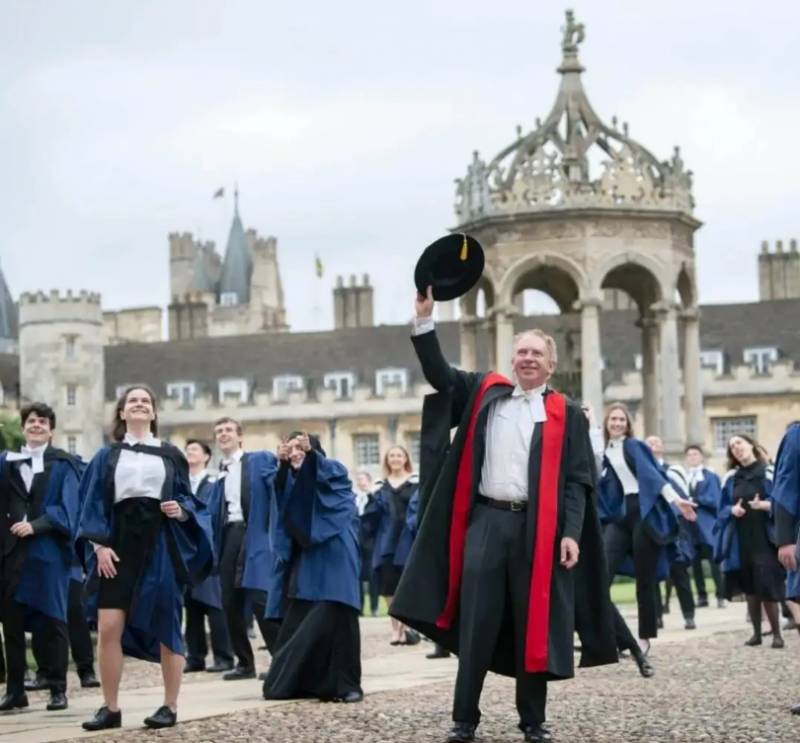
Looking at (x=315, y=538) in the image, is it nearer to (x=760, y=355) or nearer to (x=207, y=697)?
(x=207, y=697)

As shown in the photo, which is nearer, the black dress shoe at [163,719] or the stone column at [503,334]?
the black dress shoe at [163,719]

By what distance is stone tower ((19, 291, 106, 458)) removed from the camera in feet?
265

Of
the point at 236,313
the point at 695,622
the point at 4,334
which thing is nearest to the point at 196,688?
the point at 695,622

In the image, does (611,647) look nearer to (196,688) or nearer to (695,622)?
(196,688)

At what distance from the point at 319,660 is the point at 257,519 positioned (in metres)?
3.19

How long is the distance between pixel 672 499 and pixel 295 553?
13.9 ft

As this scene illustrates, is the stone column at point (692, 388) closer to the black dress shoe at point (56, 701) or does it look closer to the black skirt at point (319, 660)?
the black skirt at point (319, 660)

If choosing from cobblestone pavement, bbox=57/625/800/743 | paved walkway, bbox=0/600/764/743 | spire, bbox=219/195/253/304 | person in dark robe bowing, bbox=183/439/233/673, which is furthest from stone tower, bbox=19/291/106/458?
cobblestone pavement, bbox=57/625/800/743

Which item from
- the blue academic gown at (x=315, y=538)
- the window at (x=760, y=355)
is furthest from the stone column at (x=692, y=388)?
the window at (x=760, y=355)

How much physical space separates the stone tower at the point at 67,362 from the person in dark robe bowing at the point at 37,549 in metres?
66.6

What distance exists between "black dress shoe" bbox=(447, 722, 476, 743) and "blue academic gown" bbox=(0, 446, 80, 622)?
140 inches

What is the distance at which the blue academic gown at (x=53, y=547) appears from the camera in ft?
40.2

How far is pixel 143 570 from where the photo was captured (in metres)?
10.7

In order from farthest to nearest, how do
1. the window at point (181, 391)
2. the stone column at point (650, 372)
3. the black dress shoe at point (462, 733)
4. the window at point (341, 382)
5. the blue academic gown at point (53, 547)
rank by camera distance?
the window at point (181, 391), the window at point (341, 382), the stone column at point (650, 372), the blue academic gown at point (53, 547), the black dress shoe at point (462, 733)
